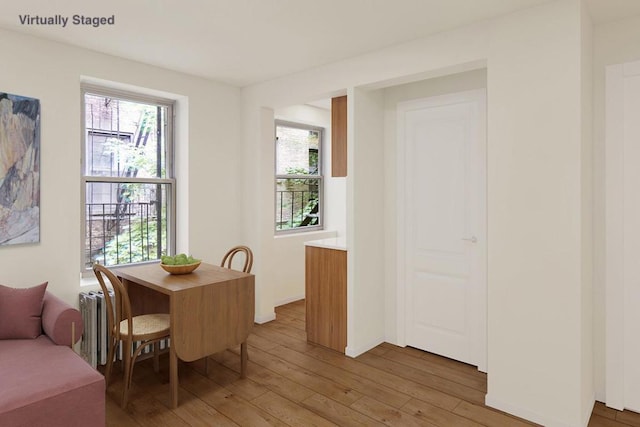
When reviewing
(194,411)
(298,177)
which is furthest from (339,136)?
(194,411)

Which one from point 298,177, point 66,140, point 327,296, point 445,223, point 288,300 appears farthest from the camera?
point 298,177

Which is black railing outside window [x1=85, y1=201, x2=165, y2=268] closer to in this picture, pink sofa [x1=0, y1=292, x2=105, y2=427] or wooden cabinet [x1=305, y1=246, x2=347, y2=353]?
pink sofa [x1=0, y1=292, x2=105, y2=427]

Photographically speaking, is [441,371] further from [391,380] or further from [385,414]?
[385,414]

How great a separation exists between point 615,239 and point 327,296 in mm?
2158

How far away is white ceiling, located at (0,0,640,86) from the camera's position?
2402mm

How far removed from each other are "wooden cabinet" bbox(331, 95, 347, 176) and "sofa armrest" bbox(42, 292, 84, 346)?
2.23 m

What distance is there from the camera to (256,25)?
2.71 meters

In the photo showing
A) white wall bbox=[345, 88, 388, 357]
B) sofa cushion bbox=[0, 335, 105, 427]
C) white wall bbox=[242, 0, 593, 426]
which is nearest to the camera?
sofa cushion bbox=[0, 335, 105, 427]

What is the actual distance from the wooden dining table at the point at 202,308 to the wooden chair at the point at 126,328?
184 mm

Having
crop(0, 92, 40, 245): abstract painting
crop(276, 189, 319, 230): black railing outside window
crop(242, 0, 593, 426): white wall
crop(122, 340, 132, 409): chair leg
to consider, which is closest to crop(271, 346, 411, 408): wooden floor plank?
crop(242, 0, 593, 426): white wall

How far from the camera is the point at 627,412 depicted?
8.34ft

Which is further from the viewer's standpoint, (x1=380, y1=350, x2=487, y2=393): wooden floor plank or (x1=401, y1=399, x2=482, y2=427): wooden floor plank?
(x1=380, y1=350, x2=487, y2=393): wooden floor plank

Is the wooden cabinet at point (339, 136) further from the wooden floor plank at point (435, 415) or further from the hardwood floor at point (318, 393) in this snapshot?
the wooden floor plank at point (435, 415)

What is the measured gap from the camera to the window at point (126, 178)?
11.1ft
